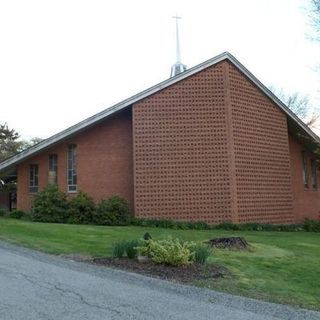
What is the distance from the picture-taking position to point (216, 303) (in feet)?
24.3

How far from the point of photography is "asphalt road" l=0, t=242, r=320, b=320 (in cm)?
649

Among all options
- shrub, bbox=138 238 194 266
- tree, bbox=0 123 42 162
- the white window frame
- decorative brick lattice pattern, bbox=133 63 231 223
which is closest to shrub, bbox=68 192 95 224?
the white window frame

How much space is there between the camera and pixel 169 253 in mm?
9883

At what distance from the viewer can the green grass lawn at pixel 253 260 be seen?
28.3ft

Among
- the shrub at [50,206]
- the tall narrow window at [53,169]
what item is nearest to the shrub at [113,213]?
the shrub at [50,206]

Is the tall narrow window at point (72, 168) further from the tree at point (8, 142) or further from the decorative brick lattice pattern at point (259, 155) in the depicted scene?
the tree at point (8, 142)

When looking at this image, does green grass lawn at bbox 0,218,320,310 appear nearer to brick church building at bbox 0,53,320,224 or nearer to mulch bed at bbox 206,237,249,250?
mulch bed at bbox 206,237,249,250

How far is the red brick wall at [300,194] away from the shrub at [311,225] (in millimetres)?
957

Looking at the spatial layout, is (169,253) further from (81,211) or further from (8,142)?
(8,142)

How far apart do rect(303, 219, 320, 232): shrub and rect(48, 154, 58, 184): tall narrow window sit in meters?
12.0

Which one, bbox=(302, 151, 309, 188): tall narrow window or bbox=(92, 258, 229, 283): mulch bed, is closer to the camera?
bbox=(92, 258, 229, 283): mulch bed

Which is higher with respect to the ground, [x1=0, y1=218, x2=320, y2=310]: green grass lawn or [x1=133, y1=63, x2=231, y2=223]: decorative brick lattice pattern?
[x1=133, y1=63, x2=231, y2=223]: decorative brick lattice pattern

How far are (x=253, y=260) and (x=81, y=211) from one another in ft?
39.3

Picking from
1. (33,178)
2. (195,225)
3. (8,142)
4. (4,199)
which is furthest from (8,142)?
(195,225)
